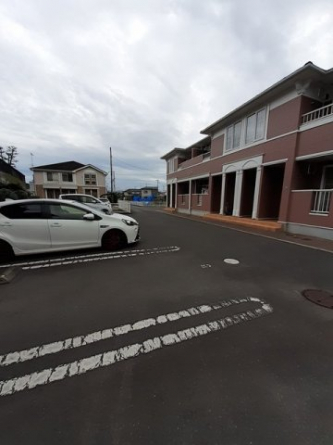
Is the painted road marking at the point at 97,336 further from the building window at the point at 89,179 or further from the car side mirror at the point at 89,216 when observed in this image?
the building window at the point at 89,179

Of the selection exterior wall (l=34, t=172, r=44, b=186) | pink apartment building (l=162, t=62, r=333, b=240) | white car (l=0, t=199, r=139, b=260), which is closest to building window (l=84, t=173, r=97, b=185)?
exterior wall (l=34, t=172, r=44, b=186)

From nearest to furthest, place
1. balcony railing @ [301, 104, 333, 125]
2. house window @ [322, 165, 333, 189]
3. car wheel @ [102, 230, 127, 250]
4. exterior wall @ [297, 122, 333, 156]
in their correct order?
1. car wheel @ [102, 230, 127, 250]
2. exterior wall @ [297, 122, 333, 156]
3. balcony railing @ [301, 104, 333, 125]
4. house window @ [322, 165, 333, 189]

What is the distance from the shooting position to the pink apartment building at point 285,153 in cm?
802

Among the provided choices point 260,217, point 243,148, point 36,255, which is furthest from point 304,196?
point 36,255

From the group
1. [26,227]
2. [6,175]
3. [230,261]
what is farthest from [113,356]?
[6,175]

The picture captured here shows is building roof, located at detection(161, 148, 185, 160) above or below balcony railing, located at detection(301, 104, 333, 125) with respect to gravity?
above

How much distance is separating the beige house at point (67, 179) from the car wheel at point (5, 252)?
33.3m

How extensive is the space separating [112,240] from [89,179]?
33835 millimetres

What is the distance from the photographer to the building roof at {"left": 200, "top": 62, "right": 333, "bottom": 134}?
305 inches

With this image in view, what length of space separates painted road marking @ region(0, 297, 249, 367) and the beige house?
3672cm

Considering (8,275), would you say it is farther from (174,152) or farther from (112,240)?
(174,152)

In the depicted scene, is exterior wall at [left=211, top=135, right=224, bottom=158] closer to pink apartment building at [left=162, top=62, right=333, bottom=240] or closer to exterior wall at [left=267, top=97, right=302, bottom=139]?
pink apartment building at [left=162, top=62, right=333, bottom=240]

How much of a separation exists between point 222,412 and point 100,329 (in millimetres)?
1549

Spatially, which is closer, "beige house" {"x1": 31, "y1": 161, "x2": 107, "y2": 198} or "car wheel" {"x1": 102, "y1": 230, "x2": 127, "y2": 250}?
"car wheel" {"x1": 102, "y1": 230, "x2": 127, "y2": 250}
